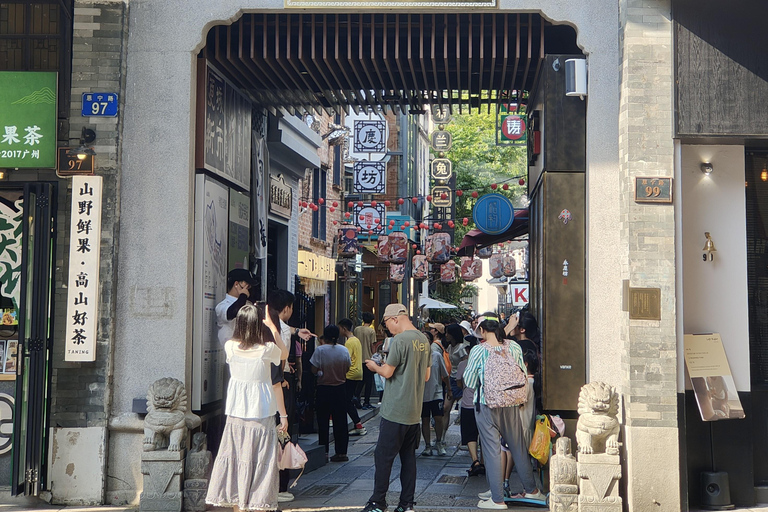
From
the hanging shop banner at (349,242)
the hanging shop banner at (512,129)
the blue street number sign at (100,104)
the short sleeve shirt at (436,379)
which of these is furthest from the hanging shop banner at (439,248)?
the blue street number sign at (100,104)

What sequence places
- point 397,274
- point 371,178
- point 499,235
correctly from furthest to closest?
1. point 397,274
2. point 371,178
3. point 499,235

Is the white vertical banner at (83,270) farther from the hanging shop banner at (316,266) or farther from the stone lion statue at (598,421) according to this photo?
the hanging shop banner at (316,266)

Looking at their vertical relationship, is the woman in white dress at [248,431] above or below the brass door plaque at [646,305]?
below

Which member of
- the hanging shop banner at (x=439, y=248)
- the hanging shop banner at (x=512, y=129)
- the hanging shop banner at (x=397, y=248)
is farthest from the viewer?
the hanging shop banner at (x=439, y=248)

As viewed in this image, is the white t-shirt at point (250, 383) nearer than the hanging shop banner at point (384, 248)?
Yes

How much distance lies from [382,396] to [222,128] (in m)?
3.61

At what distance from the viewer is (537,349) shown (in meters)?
10.4

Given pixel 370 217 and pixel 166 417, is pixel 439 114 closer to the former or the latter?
pixel 166 417

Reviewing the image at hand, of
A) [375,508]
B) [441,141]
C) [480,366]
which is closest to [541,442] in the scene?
[480,366]

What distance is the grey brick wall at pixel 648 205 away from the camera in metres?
8.31

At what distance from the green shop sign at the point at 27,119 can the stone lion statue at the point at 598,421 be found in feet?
18.8

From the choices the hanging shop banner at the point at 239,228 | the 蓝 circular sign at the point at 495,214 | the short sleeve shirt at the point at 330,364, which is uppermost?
the 蓝 circular sign at the point at 495,214

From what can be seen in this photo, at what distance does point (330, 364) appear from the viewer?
40.3ft

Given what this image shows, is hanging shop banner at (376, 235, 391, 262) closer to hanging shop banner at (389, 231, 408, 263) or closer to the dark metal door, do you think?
hanging shop banner at (389, 231, 408, 263)
